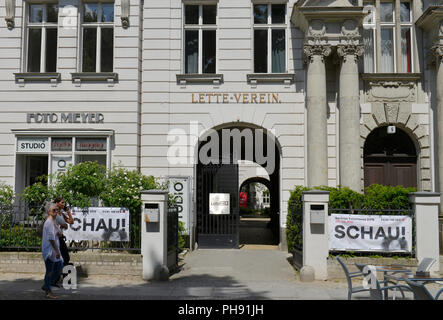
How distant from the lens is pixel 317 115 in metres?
13.7

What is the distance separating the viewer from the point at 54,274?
27.4 feet

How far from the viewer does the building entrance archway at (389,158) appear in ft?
48.1

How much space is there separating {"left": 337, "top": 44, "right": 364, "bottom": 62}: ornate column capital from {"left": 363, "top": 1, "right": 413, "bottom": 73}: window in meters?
1.38

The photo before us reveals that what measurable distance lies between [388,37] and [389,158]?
430cm

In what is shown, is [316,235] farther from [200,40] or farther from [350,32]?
[200,40]

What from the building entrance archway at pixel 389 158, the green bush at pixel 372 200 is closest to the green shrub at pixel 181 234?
the green bush at pixel 372 200

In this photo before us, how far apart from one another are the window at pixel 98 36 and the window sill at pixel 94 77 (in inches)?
17.1

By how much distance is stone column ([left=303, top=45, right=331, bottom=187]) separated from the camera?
13.6 metres

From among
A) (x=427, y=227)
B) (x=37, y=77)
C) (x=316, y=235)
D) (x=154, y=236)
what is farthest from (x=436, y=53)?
(x=37, y=77)

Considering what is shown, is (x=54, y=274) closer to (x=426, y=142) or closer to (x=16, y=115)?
(x=16, y=115)

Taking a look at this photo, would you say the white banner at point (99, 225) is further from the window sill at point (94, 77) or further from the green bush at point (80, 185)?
the window sill at point (94, 77)

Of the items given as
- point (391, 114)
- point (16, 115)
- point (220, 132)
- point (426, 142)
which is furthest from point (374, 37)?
point (16, 115)
